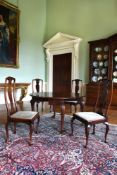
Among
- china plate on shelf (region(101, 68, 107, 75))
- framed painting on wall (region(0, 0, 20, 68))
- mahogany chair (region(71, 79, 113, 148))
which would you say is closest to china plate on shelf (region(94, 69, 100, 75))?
china plate on shelf (region(101, 68, 107, 75))

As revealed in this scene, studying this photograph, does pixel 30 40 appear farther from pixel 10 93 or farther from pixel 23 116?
pixel 23 116

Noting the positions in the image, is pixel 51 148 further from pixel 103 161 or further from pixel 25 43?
pixel 25 43

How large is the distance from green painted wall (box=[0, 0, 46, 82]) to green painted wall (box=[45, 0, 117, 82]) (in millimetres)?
390

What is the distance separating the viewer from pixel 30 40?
7281 mm

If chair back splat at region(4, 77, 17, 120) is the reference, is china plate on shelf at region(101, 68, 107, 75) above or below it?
above

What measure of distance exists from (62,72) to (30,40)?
1.81 m

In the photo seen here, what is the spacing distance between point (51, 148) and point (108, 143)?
846mm

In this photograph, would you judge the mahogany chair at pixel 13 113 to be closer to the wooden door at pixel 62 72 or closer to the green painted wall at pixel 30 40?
the green painted wall at pixel 30 40

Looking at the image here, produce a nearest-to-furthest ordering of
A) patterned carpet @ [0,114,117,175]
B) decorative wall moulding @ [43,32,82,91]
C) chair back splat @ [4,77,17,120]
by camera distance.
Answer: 1. patterned carpet @ [0,114,117,175]
2. chair back splat @ [4,77,17,120]
3. decorative wall moulding @ [43,32,82,91]

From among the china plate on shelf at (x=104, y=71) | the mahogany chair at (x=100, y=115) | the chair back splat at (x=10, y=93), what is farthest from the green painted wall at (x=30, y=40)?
the mahogany chair at (x=100, y=115)

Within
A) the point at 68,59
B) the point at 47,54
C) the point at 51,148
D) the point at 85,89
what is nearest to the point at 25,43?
the point at 47,54

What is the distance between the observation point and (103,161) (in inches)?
81.5

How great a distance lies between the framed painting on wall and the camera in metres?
6.21

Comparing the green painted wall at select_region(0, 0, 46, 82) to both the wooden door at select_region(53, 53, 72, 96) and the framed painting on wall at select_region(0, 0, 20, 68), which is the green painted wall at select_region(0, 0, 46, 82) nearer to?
the framed painting on wall at select_region(0, 0, 20, 68)
